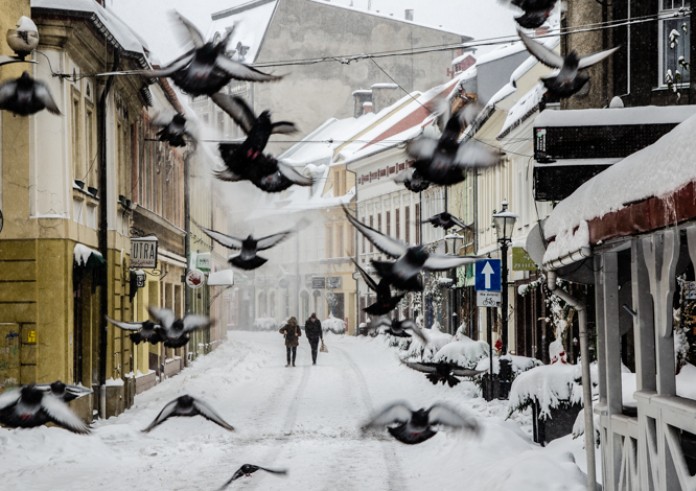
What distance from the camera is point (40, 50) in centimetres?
1694

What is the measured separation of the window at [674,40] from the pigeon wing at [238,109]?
31.7 ft

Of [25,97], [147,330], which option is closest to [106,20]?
[147,330]

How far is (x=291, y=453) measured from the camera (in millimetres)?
14719

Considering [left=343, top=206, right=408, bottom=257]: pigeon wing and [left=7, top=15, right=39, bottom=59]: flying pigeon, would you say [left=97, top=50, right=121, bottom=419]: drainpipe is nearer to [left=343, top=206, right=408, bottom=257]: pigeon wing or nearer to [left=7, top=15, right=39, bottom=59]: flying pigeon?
[left=7, top=15, right=39, bottom=59]: flying pigeon

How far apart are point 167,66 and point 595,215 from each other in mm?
2415

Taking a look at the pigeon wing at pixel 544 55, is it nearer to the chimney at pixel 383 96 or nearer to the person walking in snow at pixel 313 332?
the person walking in snow at pixel 313 332

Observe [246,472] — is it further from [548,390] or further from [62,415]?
[62,415]

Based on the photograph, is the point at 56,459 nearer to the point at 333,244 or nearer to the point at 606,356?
the point at 606,356

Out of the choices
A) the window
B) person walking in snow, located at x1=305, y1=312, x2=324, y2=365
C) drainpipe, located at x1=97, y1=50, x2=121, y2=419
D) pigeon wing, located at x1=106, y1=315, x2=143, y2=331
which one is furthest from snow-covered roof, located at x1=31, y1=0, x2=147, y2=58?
person walking in snow, located at x1=305, y1=312, x2=324, y2=365

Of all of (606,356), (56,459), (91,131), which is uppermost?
(91,131)

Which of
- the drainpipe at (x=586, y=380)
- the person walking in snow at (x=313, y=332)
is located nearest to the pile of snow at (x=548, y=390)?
the drainpipe at (x=586, y=380)

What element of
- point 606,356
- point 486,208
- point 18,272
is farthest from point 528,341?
point 606,356

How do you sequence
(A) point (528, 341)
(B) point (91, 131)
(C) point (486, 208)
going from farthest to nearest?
(C) point (486, 208), (A) point (528, 341), (B) point (91, 131)

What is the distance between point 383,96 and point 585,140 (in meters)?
55.8
